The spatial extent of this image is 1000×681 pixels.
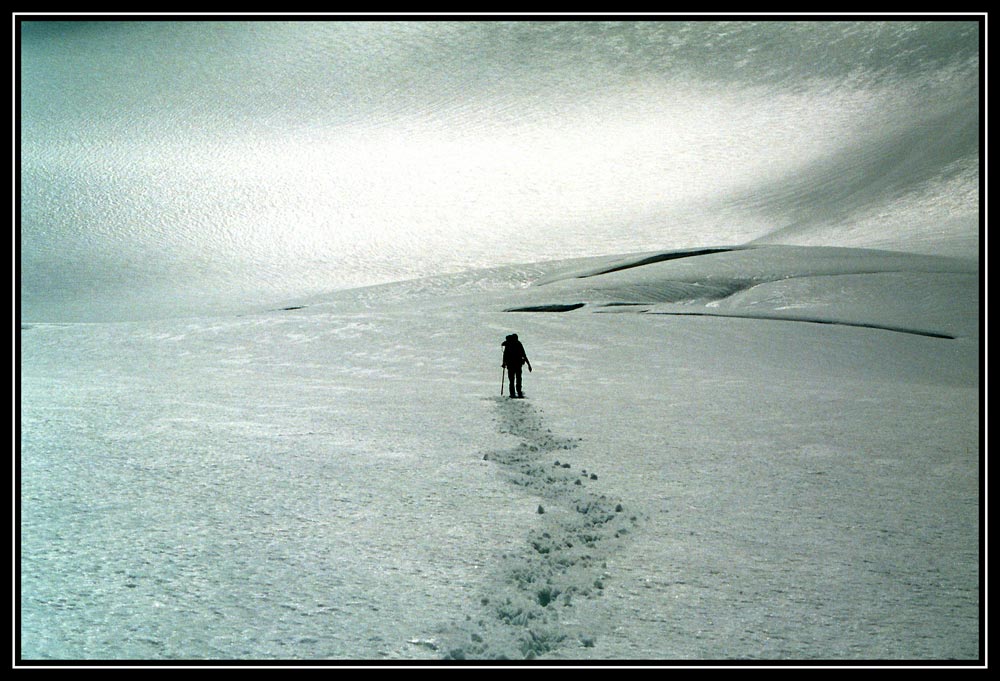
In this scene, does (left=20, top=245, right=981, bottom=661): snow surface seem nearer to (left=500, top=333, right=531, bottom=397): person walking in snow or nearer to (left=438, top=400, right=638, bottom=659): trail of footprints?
(left=438, top=400, right=638, bottom=659): trail of footprints

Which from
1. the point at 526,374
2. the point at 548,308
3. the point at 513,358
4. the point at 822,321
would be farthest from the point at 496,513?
the point at 548,308

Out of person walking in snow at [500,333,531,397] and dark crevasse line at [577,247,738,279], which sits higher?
dark crevasse line at [577,247,738,279]

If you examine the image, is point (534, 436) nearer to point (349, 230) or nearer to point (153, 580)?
point (153, 580)

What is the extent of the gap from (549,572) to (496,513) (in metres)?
0.70

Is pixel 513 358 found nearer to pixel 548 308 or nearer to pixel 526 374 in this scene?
pixel 526 374

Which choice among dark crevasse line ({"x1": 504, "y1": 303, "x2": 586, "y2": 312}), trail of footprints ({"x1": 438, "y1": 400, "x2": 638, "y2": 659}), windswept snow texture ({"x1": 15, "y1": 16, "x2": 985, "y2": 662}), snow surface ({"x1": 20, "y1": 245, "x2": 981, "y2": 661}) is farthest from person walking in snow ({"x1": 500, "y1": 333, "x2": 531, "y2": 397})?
dark crevasse line ({"x1": 504, "y1": 303, "x2": 586, "y2": 312})

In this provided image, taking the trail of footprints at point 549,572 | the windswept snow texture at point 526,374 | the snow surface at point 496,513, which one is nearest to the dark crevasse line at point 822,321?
the windswept snow texture at point 526,374

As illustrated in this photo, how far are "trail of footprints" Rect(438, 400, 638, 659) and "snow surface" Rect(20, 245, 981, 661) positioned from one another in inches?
0.5

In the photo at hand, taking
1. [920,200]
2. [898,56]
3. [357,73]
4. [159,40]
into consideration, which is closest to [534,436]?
[920,200]

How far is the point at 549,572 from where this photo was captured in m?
3.28

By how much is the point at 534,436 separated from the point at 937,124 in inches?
987

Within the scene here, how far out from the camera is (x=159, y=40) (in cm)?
4003

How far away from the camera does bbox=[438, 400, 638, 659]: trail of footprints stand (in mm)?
2762

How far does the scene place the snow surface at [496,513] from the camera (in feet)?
9.36
